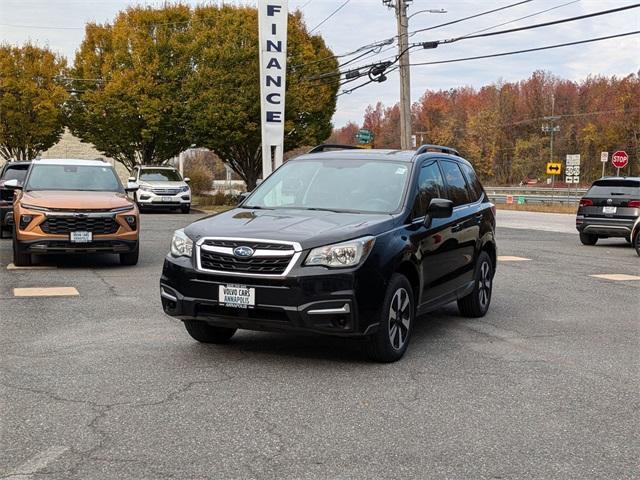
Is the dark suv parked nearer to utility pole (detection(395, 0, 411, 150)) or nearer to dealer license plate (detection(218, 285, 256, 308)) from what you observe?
utility pole (detection(395, 0, 411, 150))

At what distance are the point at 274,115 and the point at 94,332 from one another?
16.4m

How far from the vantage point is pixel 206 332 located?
276 inches

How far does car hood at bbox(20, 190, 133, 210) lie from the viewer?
12.0 meters

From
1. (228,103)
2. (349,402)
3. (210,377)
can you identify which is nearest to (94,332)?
(210,377)

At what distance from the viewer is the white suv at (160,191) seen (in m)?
30.7

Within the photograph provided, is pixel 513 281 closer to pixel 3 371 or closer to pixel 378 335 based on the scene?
pixel 378 335

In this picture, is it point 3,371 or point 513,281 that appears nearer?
point 3,371

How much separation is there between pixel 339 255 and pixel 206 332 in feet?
5.19

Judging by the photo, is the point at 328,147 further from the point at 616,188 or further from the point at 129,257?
the point at 616,188

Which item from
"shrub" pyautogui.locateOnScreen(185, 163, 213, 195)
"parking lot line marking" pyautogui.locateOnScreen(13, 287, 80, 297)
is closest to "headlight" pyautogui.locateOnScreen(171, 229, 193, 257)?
"parking lot line marking" pyautogui.locateOnScreen(13, 287, 80, 297)

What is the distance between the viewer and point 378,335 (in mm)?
6289

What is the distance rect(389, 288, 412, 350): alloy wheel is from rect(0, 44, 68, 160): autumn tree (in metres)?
43.1

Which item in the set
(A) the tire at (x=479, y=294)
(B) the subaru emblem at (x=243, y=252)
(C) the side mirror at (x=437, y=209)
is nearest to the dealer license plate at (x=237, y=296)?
(B) the subaru emblem at (x=243, y=252)

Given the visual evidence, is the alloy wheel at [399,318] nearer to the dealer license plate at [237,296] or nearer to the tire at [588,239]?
the dealer license plate at [237,296]
